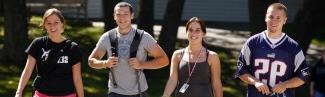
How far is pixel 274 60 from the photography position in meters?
5.12

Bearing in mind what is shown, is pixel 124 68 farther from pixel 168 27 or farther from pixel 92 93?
pixel 168 27

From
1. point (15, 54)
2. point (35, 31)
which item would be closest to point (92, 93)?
point (15, 54)

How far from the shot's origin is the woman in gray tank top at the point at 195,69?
5.55 m

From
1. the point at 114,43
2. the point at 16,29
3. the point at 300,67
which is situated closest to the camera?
the point at 300,67

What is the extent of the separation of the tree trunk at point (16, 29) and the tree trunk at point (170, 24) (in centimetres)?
288

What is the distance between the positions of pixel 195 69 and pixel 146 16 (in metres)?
8.10

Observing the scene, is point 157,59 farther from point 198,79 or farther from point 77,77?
point 77,77

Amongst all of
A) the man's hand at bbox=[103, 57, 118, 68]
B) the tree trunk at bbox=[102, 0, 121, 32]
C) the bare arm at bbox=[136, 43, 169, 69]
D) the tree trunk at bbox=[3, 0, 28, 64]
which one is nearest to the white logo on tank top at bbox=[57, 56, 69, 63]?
the man's hand at bbox=[103, 57, 118, 68]

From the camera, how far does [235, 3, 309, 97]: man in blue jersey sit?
5.11 meters

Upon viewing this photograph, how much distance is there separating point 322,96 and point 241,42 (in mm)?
10181

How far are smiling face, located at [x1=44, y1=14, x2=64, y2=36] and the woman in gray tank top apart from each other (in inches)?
40.8

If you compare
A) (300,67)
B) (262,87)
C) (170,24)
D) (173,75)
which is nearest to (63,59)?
(173,75)

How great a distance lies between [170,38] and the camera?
13.6 meters

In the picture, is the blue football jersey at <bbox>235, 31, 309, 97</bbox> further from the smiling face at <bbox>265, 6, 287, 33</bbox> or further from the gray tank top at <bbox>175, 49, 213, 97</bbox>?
the gray tank top at <bbox>175, 49, 213, 97</bbox>
